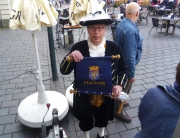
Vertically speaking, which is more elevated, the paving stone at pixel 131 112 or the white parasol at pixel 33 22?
the white parasol at pixel 33 22

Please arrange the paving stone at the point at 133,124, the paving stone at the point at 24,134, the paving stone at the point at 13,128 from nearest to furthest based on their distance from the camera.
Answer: the paving stone at the point at 24,134 → the paving stone at the point at 13,128 → the paving stone at the point at 133,124

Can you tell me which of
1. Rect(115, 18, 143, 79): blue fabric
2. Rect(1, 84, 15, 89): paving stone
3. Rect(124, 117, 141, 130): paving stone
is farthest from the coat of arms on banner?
Rect(1, 84, 15, 89): paving stone

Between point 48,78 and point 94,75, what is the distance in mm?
3047

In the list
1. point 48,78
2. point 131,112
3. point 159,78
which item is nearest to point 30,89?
point 48,78

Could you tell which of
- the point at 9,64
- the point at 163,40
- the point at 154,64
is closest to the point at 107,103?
the point at 154,64

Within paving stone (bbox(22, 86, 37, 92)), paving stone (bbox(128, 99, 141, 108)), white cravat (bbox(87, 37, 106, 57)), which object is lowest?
paving stone (bbox(128, 99, 141, 108))

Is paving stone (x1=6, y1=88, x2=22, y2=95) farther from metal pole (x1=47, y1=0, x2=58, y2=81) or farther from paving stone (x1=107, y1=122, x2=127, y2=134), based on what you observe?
paving stone (x1=107, y1=122, x2=127, y2=134)

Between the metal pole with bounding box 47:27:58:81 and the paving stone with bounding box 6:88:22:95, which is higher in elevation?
the metal pole with bounding box 47:27:58:81

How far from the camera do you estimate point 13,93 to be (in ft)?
12.9

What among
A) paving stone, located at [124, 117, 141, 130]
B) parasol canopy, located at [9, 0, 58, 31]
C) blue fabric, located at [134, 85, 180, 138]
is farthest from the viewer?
paving stone, located at [124, 117, 141, 130]

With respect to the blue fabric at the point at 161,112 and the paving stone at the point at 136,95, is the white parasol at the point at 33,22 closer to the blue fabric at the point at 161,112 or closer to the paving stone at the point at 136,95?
the paving stone at the point at 136,95

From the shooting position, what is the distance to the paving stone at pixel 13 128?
9.46 ft

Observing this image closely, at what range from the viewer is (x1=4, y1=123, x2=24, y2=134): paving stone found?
114 inches

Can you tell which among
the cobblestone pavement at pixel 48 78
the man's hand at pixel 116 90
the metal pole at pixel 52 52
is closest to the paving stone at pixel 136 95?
the cobblestone pavement at pixel 48 78
